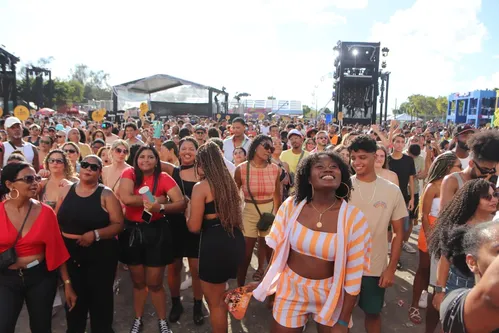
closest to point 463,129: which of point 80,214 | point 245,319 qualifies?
point 245,319

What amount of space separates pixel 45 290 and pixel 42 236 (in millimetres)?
403

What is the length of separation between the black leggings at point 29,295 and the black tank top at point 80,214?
0.38m

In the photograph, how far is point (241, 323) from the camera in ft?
11.9

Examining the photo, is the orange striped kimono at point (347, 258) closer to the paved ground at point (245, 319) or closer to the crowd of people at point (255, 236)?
the crowd of people at point (255, 236)

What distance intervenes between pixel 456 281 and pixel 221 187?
5.71ft

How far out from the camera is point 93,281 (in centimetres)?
308

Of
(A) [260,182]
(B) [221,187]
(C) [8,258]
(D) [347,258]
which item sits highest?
(B) [221,187]

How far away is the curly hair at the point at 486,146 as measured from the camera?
2.98 metres

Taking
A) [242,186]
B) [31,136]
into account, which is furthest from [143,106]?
[242,186]

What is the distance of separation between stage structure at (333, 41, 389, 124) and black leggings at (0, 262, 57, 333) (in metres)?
17.8

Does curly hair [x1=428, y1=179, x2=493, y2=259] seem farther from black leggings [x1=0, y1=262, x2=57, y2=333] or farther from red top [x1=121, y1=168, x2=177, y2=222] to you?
black leggings [x1=0, y1=262, x2=57, y2=333]

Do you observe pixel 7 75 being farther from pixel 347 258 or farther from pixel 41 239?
pixel 347 258

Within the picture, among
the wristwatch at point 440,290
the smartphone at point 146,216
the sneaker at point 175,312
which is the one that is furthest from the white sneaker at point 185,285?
the wristwatch at point 440,290

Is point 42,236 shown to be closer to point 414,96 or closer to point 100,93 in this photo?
point 100,93
